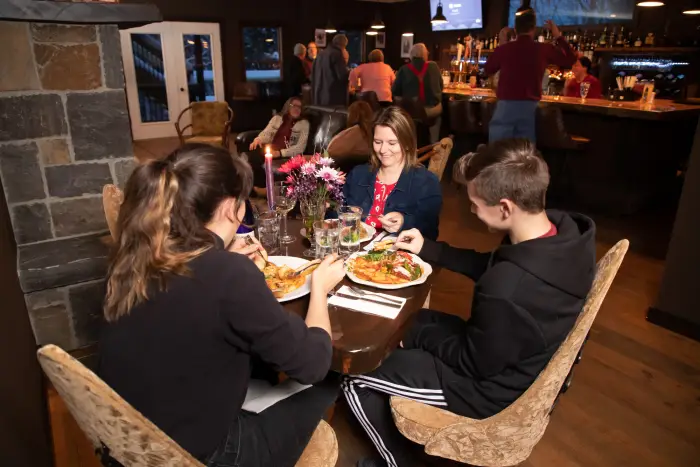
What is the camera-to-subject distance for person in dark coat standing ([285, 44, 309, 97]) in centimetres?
848

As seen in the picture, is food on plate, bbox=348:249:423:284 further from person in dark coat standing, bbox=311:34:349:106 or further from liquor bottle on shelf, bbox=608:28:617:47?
liquor bottle on shelf, bbox=608:28:617:47

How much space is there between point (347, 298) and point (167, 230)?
583mm

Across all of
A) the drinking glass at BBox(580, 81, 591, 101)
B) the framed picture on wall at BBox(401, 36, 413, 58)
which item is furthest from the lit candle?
the framed picture on wall at BBox(401, 36, 413, 58)

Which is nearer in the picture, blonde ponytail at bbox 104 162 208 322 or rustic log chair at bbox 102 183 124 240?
blonde ponytail at bbox 104 162 208 322

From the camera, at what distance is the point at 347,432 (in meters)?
2.00

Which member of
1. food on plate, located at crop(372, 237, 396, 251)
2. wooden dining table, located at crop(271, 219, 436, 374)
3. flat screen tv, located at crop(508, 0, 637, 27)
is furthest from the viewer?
flat screen tv, located at crop(508, 0, 637, 27)

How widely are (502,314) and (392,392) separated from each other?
45 centimetres

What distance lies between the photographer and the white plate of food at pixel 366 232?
6.12 feet

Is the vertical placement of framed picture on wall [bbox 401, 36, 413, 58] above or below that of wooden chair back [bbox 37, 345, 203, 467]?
above

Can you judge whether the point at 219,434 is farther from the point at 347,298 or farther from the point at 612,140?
the point at 612,140

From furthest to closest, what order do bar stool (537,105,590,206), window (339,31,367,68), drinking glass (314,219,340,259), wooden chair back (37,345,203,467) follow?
window (339,31,367,68), bar stool (537,105,590,206), drinking glass (314,219,340,259), wooden chair back (37,345,203,467)

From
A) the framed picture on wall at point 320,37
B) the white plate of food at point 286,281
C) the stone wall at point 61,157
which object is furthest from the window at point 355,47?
the white plate of food at point 286,281

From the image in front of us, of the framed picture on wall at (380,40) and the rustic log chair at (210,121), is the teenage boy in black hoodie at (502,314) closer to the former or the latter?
the rustic log chair at (210,121)

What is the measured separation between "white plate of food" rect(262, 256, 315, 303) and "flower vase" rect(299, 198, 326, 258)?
159mm
